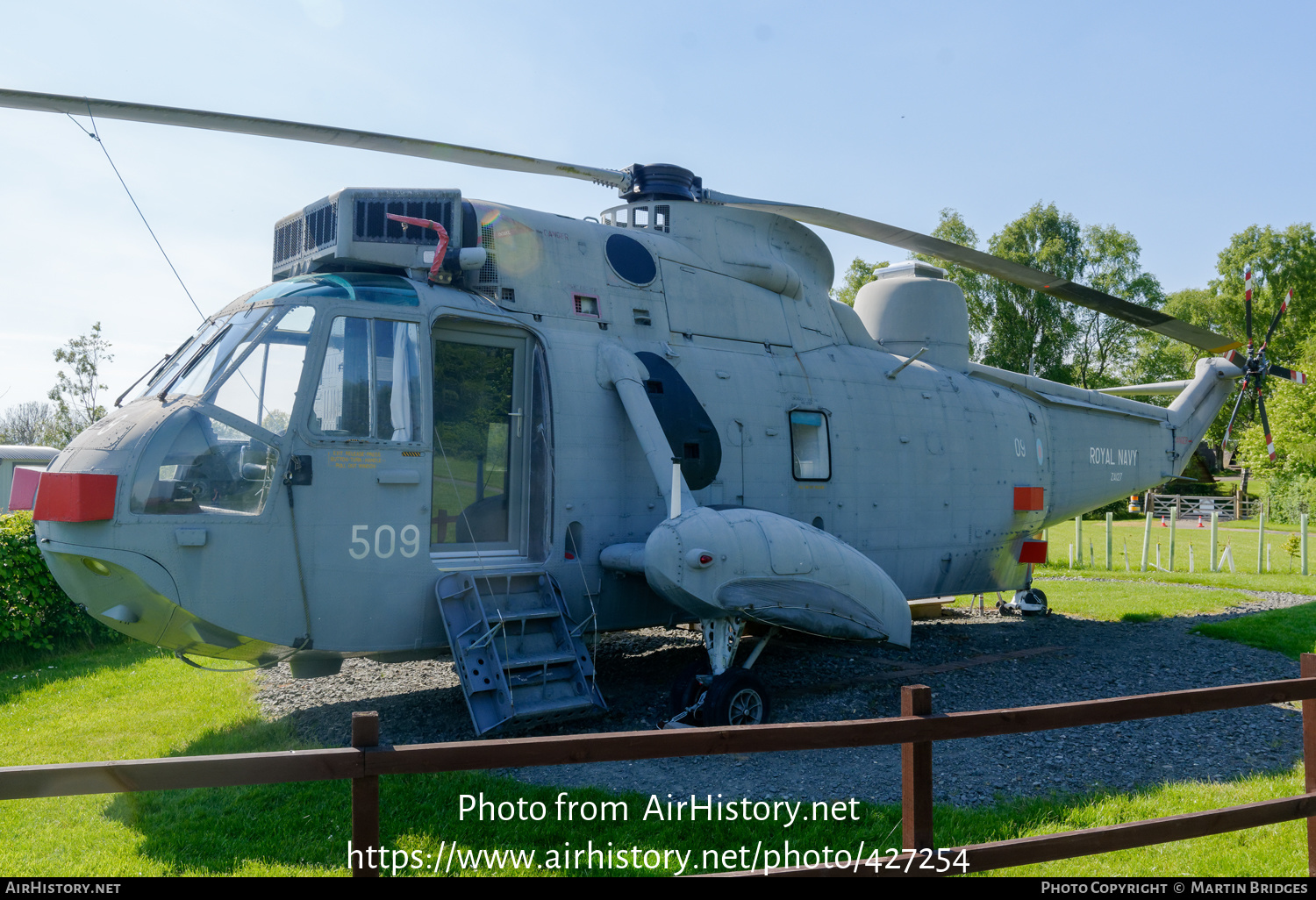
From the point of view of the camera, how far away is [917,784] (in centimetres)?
361

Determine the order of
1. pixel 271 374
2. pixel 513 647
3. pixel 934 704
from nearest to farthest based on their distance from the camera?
pixel 271 374 < pixel 513 647 < pixel 934 704

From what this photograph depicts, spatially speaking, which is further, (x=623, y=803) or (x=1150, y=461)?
(x=1150, y=461)

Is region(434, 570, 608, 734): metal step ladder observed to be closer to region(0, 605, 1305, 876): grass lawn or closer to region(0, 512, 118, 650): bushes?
region(0, 605, 1305, 876): grass lawn

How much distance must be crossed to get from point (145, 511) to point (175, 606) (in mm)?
606

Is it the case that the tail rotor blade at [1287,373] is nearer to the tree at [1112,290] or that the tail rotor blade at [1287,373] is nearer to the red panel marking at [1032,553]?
the red panel marking at [1032,553]

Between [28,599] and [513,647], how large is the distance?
676cm

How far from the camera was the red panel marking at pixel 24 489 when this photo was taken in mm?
6926

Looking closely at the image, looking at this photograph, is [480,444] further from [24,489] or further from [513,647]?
[24,489]

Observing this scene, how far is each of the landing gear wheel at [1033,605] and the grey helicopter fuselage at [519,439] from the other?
3.33m

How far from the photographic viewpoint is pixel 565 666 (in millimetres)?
6629

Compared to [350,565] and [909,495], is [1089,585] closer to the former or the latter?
[909,495]

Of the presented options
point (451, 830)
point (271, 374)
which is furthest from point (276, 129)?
point (451, 830)

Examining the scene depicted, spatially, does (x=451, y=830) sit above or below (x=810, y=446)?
below
